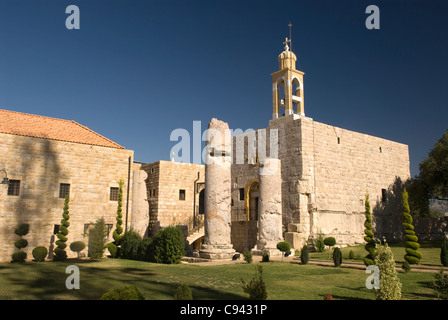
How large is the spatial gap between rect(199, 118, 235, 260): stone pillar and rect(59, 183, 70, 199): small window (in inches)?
391

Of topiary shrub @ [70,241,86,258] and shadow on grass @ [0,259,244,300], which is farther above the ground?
topiary shrub @ [70,241,86,258]

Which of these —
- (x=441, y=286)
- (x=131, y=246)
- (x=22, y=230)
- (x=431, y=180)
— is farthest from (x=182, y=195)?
(x=441, y=286)

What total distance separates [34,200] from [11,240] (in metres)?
2.46

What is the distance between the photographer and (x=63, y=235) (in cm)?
1972

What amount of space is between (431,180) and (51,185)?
27214mm

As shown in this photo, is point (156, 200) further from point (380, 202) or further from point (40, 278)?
point (380, 202)

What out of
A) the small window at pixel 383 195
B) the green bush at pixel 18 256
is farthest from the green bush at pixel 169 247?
the small window at pixel 383 195

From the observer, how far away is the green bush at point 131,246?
18938mm

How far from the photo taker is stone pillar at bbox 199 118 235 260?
56.1 feet

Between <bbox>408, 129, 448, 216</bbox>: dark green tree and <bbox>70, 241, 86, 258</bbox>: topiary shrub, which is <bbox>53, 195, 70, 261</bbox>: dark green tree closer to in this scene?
<bbox>70, 241, 86, 258</bbox>: topiary shrub

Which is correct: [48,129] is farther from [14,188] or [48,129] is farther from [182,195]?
[182,195]

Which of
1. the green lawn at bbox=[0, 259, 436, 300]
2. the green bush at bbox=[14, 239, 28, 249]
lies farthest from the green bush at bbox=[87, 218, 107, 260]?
the green lawn at bbox=[0, 259, 436, 300]

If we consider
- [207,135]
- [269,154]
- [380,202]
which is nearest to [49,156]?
[207,135]
